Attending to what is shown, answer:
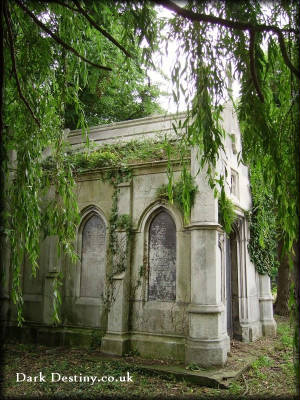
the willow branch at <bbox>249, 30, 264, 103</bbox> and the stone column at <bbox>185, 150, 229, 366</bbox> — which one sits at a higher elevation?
the willow branch at <bbox>249, 30, 264, 103</bbox>

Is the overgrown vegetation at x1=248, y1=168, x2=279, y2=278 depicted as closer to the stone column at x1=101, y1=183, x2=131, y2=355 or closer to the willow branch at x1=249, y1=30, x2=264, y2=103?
the stone column at x1=101, y1=183, x2=131, y2=355

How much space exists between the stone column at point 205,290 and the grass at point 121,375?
28.7 inches

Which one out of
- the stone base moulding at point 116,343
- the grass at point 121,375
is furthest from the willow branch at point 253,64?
the stone base moulding at point 116,343

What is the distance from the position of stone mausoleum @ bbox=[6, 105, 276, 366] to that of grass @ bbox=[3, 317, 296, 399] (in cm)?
63

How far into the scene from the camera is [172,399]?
232 inches

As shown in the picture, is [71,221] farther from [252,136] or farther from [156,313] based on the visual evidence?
[156,313]

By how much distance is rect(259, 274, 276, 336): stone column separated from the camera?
11.1 m

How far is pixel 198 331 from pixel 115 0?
6.22 meters

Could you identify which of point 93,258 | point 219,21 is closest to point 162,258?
point 93,258

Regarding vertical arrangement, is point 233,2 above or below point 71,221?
above

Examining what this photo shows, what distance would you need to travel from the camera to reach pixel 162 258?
8781 mm

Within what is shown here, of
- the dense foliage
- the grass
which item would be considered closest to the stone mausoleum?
the grass

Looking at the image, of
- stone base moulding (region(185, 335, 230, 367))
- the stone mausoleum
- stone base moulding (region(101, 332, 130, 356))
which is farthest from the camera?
stone base moulding (region(101, 332, 130, 356))

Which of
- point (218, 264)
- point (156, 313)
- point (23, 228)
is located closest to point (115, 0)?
point (23, 228)
